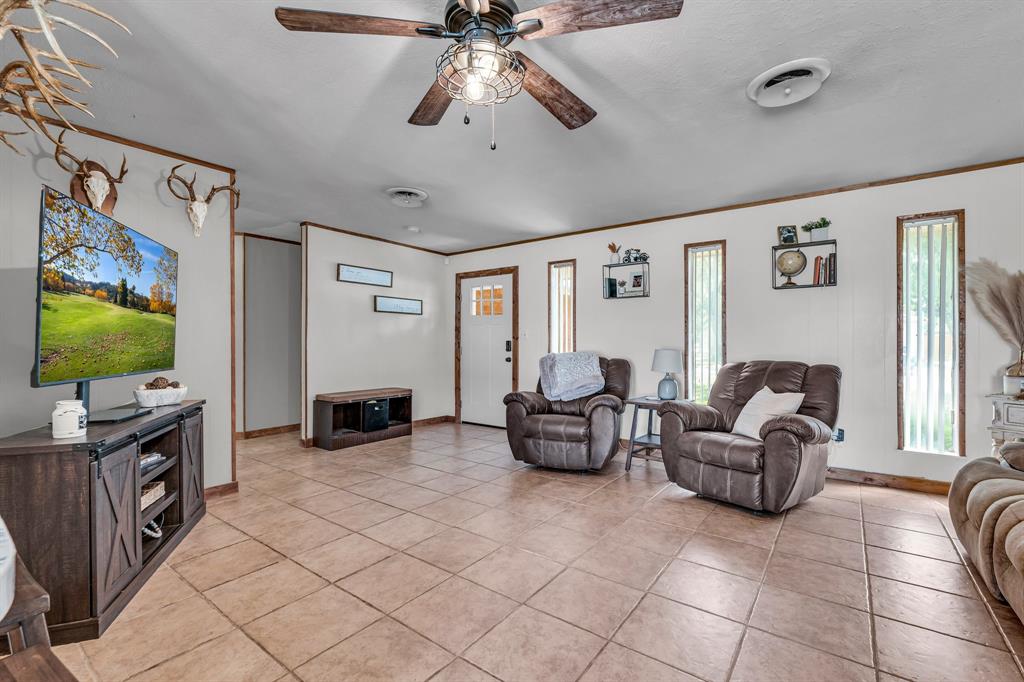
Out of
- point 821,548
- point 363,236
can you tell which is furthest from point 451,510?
point 363,236

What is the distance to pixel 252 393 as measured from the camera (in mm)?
5551

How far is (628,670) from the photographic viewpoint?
5.37ft

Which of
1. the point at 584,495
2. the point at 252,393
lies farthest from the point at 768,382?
the point at 252,393

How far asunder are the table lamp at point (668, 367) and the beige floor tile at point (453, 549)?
237 centimetres

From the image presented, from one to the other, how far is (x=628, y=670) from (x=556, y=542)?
104 centimetres

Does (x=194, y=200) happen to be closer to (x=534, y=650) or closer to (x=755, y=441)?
(x=534, y=650)

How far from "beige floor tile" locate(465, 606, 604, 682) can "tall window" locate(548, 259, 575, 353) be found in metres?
3.84

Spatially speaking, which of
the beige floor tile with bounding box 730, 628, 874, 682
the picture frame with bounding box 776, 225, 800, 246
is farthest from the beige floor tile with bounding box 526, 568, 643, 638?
the picture frame with bounding box 776, 225, 800, 246

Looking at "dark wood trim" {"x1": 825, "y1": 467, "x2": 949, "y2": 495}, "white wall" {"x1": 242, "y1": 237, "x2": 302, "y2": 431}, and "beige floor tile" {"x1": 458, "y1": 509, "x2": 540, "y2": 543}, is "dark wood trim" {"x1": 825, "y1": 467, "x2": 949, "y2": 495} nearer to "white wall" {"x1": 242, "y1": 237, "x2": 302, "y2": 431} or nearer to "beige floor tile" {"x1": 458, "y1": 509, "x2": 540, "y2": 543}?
"beige floor tile" {"x1": 458, "y1": 509, "x2": 540, "y2": 543}

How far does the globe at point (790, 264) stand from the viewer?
4.04 metres

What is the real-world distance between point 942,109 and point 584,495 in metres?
3.22

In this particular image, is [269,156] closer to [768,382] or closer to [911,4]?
[911,4]

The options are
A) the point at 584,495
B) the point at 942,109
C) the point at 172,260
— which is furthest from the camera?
the point at 584,495

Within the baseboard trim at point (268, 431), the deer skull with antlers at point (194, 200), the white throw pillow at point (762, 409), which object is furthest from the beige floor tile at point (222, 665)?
the baseboard trim at point (268, 431)
